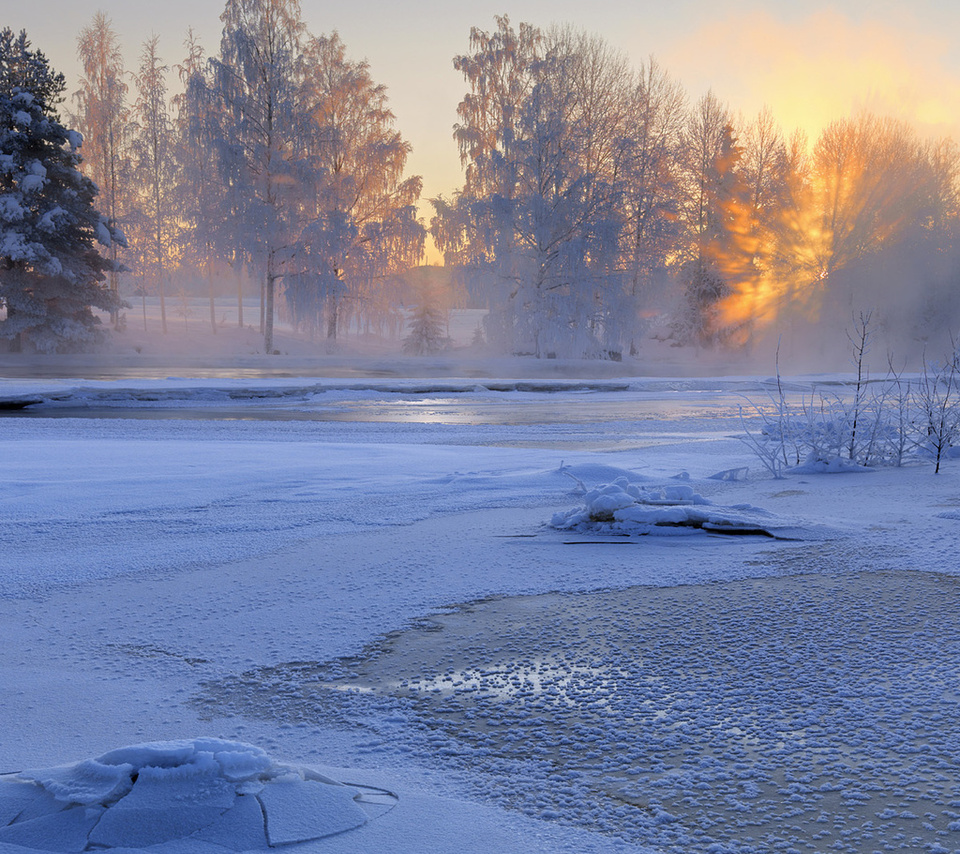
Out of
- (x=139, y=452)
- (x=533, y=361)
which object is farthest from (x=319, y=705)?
(x=533, y=361)

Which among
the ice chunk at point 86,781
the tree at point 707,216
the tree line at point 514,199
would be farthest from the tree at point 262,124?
the ice chunk at point 86,781

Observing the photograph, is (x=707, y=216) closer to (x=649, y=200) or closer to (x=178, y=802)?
(x=649, y=200)

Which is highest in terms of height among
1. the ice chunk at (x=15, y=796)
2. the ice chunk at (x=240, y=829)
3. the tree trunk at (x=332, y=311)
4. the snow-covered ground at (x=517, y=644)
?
the tree trunk at (x=332, y=311)

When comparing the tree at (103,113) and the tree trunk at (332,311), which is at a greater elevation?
the tree at (103,113)

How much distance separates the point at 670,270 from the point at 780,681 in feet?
102

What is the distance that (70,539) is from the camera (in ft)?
12.4

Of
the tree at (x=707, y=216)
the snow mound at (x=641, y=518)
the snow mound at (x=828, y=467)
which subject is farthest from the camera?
the tree at (x=707, y=216)

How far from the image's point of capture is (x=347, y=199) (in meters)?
27.9

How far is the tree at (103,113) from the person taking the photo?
32562 mm

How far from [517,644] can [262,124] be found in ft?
84.8

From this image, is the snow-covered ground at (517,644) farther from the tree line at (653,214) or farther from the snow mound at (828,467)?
the tree line at (653,214)

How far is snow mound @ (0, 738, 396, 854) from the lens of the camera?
54.6 inches

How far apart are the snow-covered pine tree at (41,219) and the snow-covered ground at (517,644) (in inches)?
873

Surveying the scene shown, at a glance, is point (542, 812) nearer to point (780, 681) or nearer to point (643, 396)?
point (780, 681)
